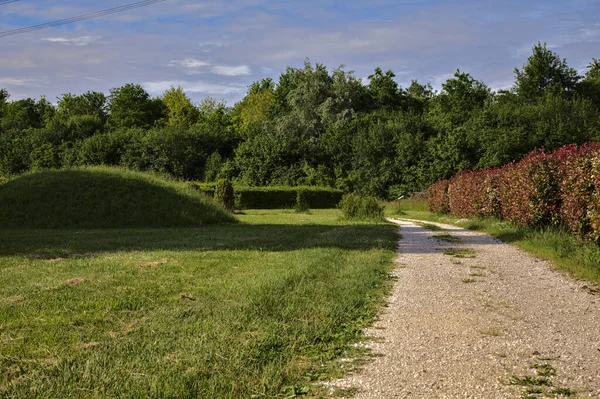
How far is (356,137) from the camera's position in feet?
133

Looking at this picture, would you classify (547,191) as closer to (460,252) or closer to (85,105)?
(460,252)

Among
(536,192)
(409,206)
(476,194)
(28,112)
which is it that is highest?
(28,112)

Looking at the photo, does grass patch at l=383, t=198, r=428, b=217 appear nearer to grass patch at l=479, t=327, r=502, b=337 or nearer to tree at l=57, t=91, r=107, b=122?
grass patch at l=479, t=327, r=502, b=337

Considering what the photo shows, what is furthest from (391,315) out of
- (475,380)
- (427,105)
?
(427,105)

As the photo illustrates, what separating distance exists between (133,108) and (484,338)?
58.2 m

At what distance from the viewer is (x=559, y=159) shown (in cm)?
1160

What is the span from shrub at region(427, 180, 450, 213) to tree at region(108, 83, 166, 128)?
35097mm

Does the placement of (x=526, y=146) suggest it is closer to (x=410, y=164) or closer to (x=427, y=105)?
(x=410, y=164)

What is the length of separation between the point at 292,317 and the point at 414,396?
1.96 m

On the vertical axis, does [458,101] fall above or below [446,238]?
above

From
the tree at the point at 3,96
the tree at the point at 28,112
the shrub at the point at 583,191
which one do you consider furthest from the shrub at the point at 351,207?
the tree at the point at 3,96

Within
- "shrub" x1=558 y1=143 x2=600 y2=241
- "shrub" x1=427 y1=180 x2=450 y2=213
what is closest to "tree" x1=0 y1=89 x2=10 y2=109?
"shrub" x1=427 y1=180 x2=450 y2=213

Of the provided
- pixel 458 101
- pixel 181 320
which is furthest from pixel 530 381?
pixel 458 101

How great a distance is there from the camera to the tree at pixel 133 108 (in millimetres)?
55938
